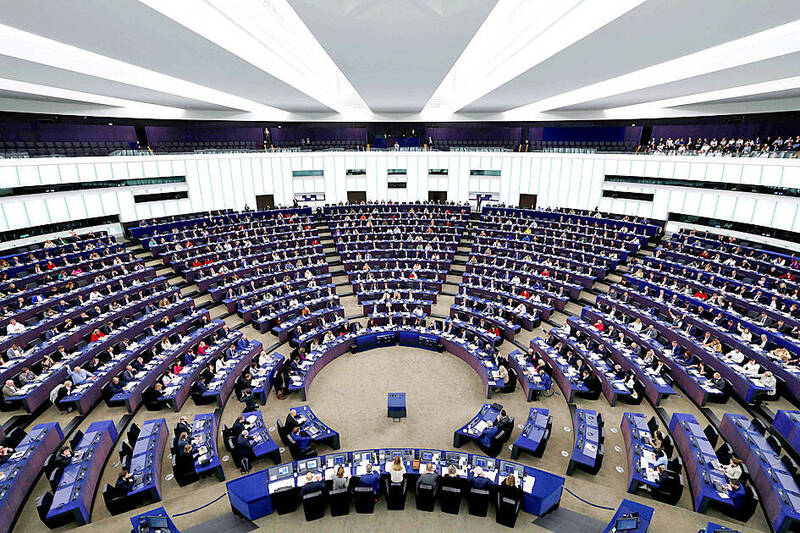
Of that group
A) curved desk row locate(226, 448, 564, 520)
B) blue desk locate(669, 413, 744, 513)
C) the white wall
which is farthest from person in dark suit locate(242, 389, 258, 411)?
the white wall

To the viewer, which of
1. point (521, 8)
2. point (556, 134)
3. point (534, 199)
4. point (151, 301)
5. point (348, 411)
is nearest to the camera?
point (348, 411)

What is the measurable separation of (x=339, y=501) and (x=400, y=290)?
12621 mm

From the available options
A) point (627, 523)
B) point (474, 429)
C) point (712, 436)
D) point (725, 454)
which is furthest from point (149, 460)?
point (712, 436)

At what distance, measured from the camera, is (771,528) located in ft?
26.7

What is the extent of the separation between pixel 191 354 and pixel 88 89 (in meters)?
14.7

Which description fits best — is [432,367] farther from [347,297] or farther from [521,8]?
[521,8]

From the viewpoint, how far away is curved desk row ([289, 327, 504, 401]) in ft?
44.6

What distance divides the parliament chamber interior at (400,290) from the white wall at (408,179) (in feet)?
0.73

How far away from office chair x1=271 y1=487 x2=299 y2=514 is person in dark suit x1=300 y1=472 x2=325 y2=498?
8.0 inches

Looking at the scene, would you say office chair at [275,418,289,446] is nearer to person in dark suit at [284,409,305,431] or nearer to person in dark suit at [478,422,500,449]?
person in dark suit at [284,409,305,431]

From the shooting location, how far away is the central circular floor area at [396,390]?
11.6 meters

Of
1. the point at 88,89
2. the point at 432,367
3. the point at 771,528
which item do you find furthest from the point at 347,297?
the point at 771,528

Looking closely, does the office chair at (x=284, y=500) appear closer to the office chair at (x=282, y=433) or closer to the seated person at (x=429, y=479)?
the office chair at (x=282, y=433)

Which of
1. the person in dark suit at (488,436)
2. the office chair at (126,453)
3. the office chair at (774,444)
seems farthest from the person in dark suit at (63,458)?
the office chair at (774,444)
